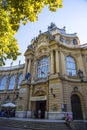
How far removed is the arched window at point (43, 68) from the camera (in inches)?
937

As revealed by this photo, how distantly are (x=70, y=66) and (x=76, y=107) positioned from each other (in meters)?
7.77

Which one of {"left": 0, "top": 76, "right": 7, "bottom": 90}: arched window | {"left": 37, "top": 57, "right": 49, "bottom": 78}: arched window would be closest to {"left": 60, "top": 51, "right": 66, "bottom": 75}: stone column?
{"left": 37, "top": 57, "right": 49, "bottom": 78}: arched window

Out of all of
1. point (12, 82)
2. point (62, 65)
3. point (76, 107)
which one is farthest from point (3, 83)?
point (76, 107)

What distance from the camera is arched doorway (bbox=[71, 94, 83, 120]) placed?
19703 mm

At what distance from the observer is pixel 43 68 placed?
24953 mm

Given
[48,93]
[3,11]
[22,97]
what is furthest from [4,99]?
[3,11]

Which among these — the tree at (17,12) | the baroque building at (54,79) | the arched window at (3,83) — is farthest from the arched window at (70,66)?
the arched window at (3,83)

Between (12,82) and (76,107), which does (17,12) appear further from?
(12,82)

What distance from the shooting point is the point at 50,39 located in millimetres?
25422

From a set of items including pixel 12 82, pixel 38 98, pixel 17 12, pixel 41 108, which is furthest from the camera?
pixel 12 82

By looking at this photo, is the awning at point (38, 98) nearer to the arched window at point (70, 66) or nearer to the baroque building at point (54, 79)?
the baroque building at point (54, 79)

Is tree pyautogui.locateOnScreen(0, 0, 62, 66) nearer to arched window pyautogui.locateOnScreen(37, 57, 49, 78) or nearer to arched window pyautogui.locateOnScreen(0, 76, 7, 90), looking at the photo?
arched window pyautogui.locateOnScreen(37, 57, 49, 78)

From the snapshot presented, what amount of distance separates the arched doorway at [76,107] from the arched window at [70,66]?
14.1 ft

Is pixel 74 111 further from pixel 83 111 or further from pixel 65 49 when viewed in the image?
pixel 65 49
